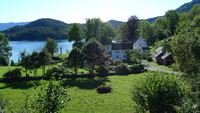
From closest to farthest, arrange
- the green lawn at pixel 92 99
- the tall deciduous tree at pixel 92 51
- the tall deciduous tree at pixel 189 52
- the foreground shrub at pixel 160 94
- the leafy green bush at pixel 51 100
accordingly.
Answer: the leafy green bush at pixel 51 100 < the foreground shrub at pixel 160 94 < the tall deciduous tree at pixel 189 52 < the green lawn at pixel 92 99 < the tall deciduous tree at pixel 92 51

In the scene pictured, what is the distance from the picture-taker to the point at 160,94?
31.6ft

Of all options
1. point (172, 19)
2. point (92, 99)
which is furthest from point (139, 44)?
point (92, 99)

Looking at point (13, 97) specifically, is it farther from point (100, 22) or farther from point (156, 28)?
point (156, 28)

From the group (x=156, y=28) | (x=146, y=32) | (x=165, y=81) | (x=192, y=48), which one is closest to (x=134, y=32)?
(x=146, y=32)

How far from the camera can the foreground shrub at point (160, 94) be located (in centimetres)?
945

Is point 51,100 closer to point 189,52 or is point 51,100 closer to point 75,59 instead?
point 189,52

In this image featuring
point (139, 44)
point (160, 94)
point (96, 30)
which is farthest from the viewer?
point (139, 44)

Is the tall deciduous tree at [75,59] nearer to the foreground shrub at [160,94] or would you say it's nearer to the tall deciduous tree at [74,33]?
the foreground shrub at [160,94]

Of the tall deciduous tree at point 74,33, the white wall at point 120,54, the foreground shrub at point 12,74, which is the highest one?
the tall deciduous tree at point 74,33

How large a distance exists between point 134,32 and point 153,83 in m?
76.9

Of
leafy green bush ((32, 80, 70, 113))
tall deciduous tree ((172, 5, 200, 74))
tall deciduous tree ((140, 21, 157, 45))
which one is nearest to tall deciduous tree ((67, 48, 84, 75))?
tall deciduous tree ((172, 5, 200, 74))

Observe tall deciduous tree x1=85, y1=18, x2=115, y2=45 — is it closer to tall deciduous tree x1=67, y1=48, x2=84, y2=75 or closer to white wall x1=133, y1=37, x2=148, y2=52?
white wall x1=133, y1=37, x2=148, y2=52

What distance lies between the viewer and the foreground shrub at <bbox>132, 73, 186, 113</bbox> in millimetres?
9453

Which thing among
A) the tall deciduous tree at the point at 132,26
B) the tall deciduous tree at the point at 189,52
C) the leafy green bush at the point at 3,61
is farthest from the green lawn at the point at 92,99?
the tall deciduous tree at the point at 132,26
